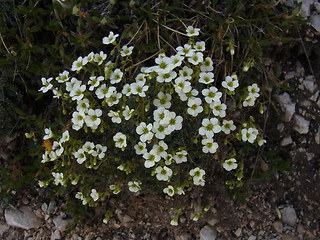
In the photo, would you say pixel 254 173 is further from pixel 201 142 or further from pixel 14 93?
pixel 14 93

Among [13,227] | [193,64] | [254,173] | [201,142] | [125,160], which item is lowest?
[13,227]

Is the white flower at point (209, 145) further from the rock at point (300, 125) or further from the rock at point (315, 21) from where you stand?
the rock at point (315, 21)

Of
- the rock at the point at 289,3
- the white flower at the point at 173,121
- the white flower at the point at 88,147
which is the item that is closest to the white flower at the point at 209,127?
the white flower at the point at 173,121

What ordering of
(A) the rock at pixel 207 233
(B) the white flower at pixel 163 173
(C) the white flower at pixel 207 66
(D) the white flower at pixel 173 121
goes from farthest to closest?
1. (A) the rock at pixel 207 233
2. (C) the white flower at pixel 207 66
3. (B) the white flower at pixel 163 173
4. (D) the white flower at pixel 173 121

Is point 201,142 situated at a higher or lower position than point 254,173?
higher

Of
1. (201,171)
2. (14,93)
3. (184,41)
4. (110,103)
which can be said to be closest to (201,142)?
(201,171)

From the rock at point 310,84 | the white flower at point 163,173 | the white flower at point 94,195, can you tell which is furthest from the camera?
the rock at point 310,84

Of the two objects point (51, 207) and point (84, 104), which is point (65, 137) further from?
point (51, 207)
